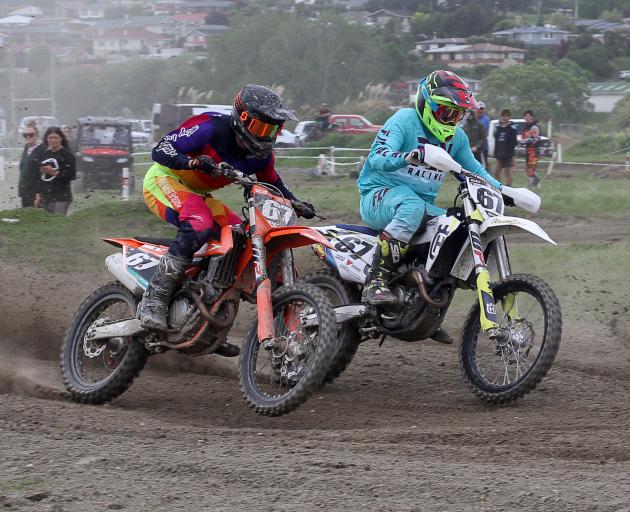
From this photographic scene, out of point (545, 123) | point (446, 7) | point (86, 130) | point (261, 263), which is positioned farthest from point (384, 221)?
point (446, 7)

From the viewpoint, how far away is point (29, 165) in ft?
45.0

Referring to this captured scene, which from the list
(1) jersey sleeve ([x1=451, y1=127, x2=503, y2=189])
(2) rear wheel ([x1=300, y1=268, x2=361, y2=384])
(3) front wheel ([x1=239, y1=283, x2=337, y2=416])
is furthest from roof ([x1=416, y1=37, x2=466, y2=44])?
(3) front wheel ([x1=239, y1=283, x2=337, y2=416])

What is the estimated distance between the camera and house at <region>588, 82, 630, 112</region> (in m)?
49.7

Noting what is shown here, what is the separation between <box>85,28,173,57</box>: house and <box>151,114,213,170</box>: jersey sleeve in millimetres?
45904

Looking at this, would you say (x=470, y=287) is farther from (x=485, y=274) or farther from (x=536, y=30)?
(x=536, y=30)

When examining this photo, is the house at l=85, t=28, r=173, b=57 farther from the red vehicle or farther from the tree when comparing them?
the tree

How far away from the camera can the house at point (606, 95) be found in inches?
1957

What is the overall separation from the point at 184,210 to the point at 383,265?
1.39 m

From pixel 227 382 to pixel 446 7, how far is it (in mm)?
72605

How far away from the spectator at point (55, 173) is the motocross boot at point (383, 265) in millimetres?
7387

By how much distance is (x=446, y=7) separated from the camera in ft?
253

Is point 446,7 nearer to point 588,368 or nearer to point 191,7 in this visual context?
point 191,7

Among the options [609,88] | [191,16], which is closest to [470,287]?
[609,88]

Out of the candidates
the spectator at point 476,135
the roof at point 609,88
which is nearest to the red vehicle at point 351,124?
the roof at point 609,88
